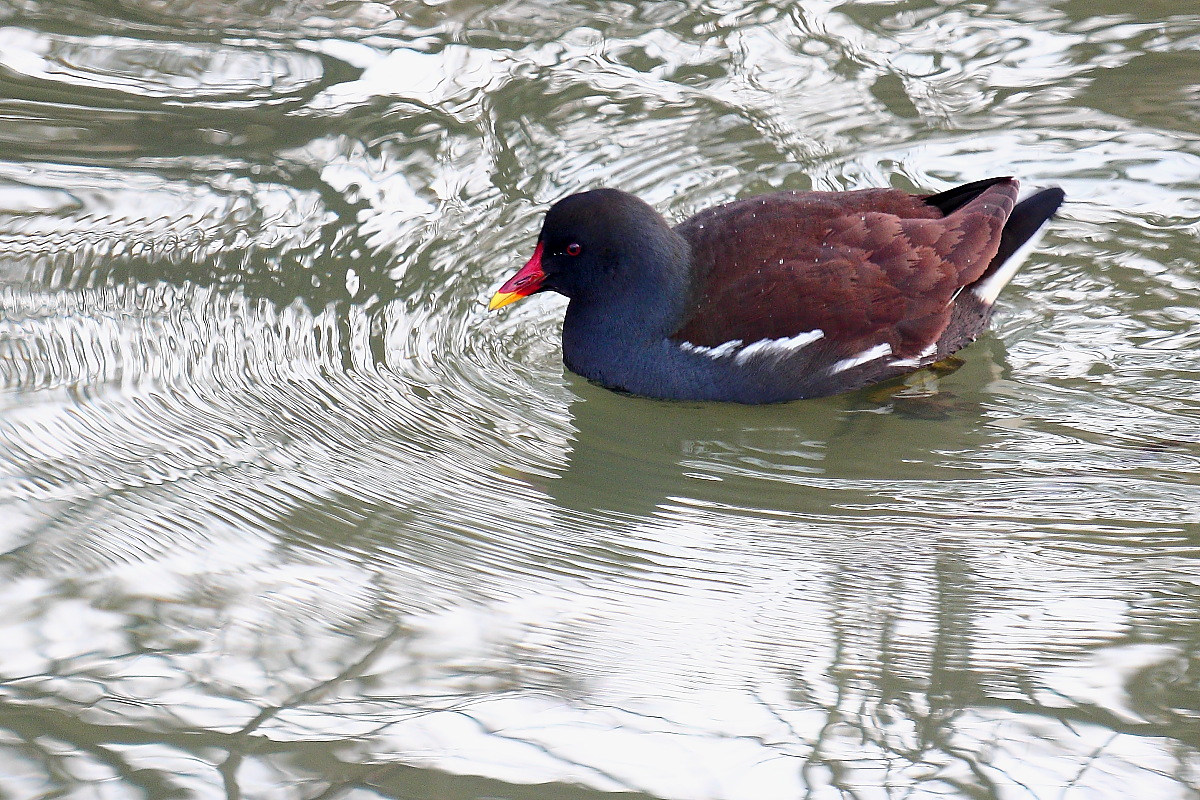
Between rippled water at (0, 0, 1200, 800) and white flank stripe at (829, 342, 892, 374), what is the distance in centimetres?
15

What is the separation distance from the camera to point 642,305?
4.53 meters

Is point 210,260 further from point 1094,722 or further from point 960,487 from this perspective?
point 1094,722

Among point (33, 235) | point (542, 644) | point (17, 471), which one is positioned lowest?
point (542, 644)

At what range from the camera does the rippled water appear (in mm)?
2938

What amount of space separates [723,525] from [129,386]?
1.99 metres

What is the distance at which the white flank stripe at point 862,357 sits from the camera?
14.8 feet

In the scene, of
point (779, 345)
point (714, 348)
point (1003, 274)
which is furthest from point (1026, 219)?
point (714, 348)

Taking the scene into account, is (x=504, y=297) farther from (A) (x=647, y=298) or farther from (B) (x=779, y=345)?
(B) (x=779, y=345)

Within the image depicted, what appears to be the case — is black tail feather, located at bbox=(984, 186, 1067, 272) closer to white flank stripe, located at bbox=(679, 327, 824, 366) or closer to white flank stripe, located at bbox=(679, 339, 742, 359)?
white flank stripe, located at bbox=(679, 327, 824, 366)

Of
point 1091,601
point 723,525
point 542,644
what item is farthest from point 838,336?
point 542,644

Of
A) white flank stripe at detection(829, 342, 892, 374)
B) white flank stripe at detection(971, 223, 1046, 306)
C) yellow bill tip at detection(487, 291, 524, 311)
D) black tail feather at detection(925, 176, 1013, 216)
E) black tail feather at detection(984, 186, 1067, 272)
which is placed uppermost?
black tail feather at detection(925, 176, 1013, 216)

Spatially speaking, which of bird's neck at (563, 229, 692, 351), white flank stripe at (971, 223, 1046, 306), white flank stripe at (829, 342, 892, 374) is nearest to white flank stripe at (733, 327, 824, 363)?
white flank stripe at (829, 342, 892, 374)

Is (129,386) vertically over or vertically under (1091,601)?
over

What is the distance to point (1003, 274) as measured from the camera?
482cm
